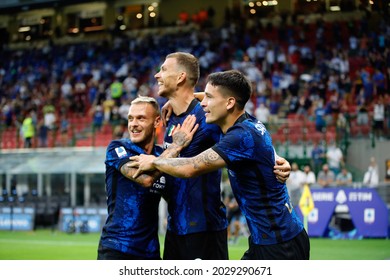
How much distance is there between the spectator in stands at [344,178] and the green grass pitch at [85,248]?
164 centimetres

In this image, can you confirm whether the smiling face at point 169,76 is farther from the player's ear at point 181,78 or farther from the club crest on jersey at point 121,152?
the club crest on jersey at point 121,152

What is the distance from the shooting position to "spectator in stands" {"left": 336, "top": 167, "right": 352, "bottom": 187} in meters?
18.1

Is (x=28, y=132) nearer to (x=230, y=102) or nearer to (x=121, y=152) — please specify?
(x=121, y=152)

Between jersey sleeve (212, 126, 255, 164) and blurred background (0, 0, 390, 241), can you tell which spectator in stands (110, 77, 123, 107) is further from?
jersey sleeve (212, 126, 255, 164)

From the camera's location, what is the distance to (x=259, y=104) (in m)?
23.7

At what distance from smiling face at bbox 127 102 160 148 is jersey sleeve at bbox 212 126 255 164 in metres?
0.74

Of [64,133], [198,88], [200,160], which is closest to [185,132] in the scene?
[200,160]

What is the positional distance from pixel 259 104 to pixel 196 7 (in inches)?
465

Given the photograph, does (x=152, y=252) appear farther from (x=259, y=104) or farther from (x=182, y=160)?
(x=259, y=104)

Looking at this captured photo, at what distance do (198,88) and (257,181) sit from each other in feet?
63.0

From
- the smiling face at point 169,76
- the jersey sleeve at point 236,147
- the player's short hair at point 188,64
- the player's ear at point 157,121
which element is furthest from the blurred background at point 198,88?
the jersey sleeve at point 236,147

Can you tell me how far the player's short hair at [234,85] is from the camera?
5310 millimetres

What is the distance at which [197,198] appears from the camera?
604cm

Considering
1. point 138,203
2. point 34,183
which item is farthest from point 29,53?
point 138,203
